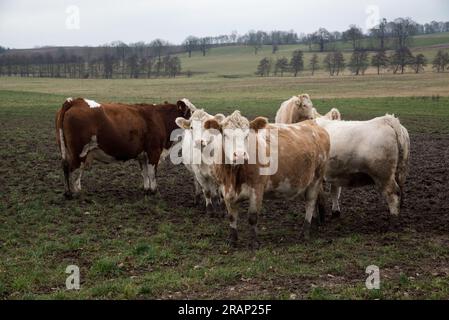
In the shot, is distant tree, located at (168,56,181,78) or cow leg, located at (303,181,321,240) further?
distant tree, located at (168,56,181,78)

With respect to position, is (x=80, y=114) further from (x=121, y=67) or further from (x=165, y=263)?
(x=121, y=67)

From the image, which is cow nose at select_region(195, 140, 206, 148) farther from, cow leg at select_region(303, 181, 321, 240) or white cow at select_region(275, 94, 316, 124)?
white cow at select_region(275, 94, 316, 124)

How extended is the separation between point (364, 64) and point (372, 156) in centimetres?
9021

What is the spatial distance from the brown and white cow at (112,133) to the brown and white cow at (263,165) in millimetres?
4163

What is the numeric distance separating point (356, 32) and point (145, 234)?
123m

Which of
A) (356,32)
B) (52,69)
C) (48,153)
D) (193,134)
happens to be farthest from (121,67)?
(193,134)

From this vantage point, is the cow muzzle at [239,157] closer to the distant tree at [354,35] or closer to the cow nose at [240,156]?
the cow nose at [240,156]

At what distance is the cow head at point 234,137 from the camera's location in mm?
7582

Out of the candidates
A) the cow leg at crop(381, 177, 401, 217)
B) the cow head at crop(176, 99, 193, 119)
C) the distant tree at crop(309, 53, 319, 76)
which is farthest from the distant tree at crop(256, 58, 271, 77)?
the cow leg at crop(381, 177, 401, 217)

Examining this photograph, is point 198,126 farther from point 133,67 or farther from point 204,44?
point 204,44

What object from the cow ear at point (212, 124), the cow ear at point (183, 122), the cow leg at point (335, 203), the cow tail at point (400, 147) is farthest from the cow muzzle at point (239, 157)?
the cow leg at point (335, 203)

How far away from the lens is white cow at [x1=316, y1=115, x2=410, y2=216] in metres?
9.32

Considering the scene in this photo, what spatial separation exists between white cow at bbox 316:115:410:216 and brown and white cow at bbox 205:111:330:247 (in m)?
0.54

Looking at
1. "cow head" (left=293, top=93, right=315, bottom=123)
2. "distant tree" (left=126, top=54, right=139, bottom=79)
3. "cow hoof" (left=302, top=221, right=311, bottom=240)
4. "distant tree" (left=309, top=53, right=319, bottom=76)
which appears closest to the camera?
"cow hoof" (left=302, top=221, right=311, bottom=240)
